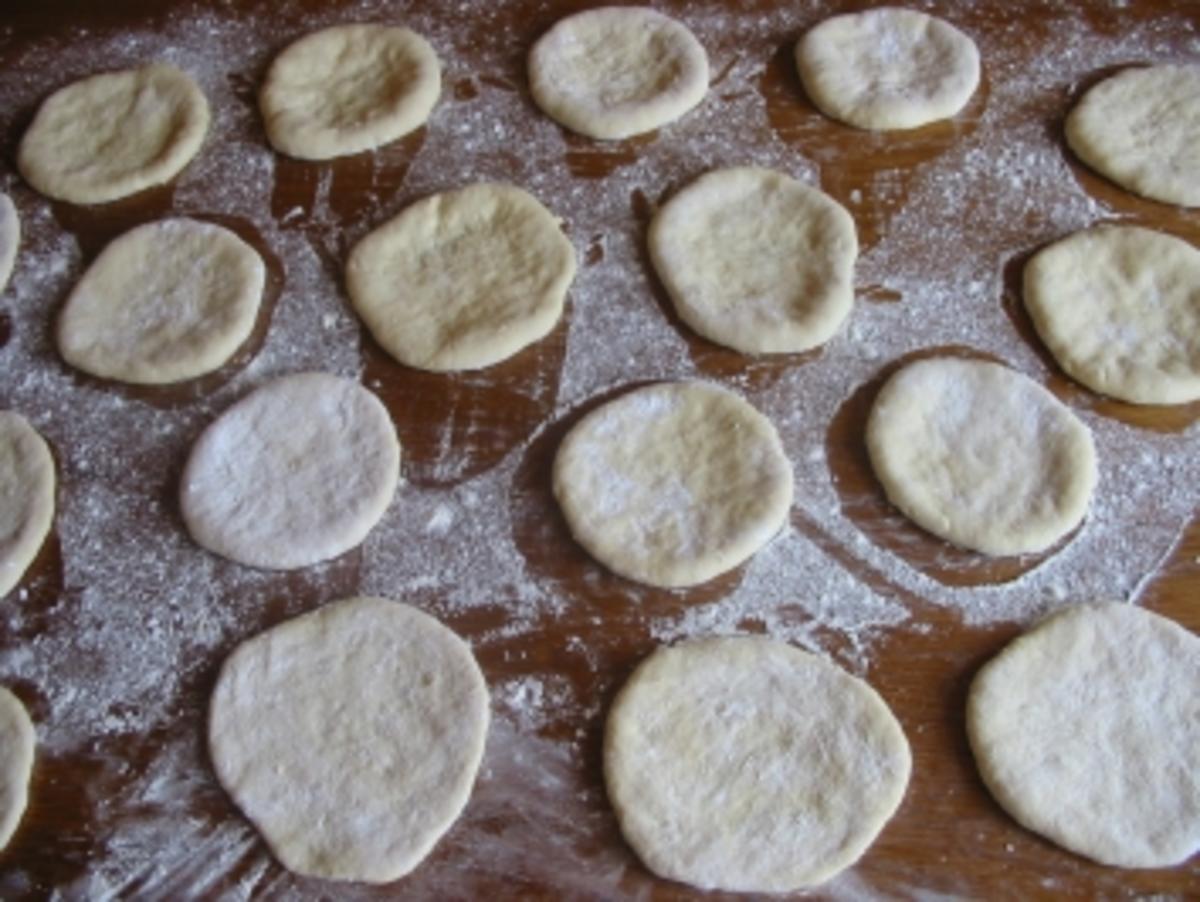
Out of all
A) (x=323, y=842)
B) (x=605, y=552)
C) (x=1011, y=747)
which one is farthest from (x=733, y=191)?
(x=323, y=842)

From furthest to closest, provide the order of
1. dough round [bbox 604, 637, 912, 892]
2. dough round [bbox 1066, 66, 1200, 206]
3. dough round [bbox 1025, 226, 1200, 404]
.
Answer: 1. dough round [bbox 1066, 66, 1200, 206]
2. dough round [bbox 1025, 226, 1200, 404]
3. dough round [bbox 604, 637, 912, 892]

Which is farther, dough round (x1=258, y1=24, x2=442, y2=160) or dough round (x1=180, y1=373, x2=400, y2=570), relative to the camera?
dough round (x1=258, y1=24, x2=442, y2=160)

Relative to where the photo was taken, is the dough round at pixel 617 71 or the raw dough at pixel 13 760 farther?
the dough round at pixel 617 71

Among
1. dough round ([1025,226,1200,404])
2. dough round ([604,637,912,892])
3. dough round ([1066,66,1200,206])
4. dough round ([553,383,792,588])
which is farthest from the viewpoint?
dough round ([1066,66,1200,206])

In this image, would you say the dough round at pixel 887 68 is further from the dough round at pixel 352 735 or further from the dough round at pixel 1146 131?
the dough round at pixel 352 735

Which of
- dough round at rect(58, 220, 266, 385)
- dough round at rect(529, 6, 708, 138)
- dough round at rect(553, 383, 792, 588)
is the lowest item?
dough round at rect(553, 383, 792, 588)

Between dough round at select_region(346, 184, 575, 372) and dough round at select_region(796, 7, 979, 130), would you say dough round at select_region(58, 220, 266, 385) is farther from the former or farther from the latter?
dough round at select_region(796, 7, 979, 130)

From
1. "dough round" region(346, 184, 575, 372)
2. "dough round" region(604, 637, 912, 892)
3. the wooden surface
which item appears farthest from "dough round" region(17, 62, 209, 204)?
"dough round" region(604, 637, 912, 892)

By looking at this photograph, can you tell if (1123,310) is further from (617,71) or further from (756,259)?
(617,71)

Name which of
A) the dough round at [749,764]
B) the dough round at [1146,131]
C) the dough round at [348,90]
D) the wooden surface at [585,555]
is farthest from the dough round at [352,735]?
the dough round at [1146,131]
